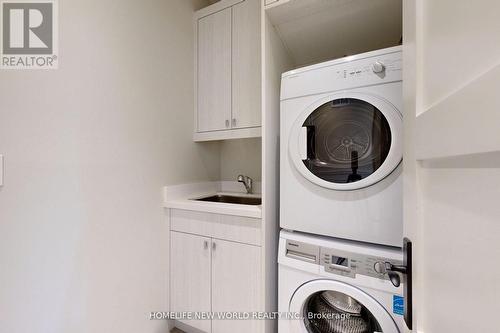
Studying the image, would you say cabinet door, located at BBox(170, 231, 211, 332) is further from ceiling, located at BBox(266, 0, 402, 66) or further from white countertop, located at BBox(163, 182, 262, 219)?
ceiling, located at BBox(266, 0, 402, 66)

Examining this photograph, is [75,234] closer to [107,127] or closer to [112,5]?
[107,127]

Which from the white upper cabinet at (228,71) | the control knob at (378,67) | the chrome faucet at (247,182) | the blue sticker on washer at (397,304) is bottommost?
the blue sticker on washer at (397,304)

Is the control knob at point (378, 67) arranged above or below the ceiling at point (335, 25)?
below

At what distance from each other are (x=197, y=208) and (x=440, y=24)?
4.84ft

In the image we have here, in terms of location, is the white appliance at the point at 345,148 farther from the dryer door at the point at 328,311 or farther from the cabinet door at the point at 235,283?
the cabinet door at the point at 235,283

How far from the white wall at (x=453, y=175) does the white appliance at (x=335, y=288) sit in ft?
1.53

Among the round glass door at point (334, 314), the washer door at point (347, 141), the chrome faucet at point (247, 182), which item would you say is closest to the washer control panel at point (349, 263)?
the round glass door at point (334, 314)

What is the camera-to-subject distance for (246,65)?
1.77m

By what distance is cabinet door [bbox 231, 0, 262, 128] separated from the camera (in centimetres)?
173

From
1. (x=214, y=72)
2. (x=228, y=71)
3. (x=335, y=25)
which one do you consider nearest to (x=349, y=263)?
(x=335, y=25)

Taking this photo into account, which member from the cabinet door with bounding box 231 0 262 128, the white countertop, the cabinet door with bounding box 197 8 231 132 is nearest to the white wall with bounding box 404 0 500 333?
the white countertop

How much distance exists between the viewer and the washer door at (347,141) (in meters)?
0.95

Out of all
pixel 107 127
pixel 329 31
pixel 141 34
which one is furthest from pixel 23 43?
pixel 329 31

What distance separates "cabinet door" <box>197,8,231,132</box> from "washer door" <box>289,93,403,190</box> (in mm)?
898
